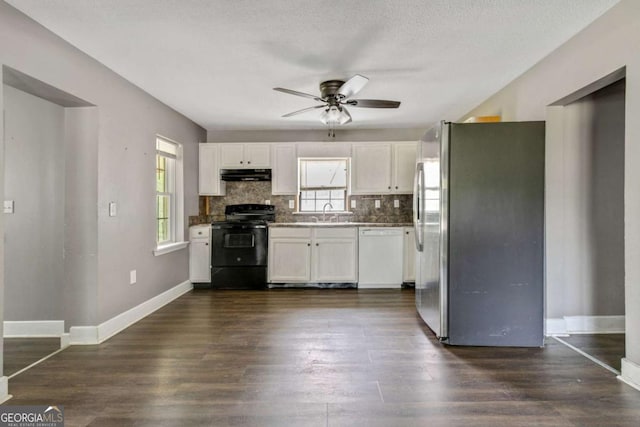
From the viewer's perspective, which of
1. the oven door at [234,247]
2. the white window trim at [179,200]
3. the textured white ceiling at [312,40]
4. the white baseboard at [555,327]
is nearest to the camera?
the textured white ceiling at [312,40]

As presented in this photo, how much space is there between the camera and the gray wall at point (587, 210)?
2963mm

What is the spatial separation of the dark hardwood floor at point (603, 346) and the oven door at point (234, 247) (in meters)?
3.53

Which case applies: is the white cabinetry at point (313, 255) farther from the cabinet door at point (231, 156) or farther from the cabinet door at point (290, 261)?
the cabinet door at point (231, 156)

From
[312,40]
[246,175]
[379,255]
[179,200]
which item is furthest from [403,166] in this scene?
[179,200]

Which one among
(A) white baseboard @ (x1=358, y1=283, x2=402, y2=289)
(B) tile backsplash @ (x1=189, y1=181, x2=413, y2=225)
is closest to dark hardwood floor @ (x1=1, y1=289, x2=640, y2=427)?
(A) white baseboard @ (x1=358, y1=283, x2=402, y2=289)

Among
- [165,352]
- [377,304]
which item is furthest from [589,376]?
[165,352]

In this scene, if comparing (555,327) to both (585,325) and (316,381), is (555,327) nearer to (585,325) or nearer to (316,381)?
(585,325)

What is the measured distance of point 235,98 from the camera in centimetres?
381

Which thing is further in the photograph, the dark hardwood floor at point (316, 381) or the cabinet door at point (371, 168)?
the cabinet door at point (371, 168)

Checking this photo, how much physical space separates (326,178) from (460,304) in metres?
3.12

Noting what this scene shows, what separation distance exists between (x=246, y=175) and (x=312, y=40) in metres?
2.91

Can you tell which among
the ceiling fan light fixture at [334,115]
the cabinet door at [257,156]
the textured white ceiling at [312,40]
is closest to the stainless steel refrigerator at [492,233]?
the textured white ceiling at [312,40]

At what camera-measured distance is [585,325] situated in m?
3.05

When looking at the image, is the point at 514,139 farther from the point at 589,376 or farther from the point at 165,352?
the point at 165,352
